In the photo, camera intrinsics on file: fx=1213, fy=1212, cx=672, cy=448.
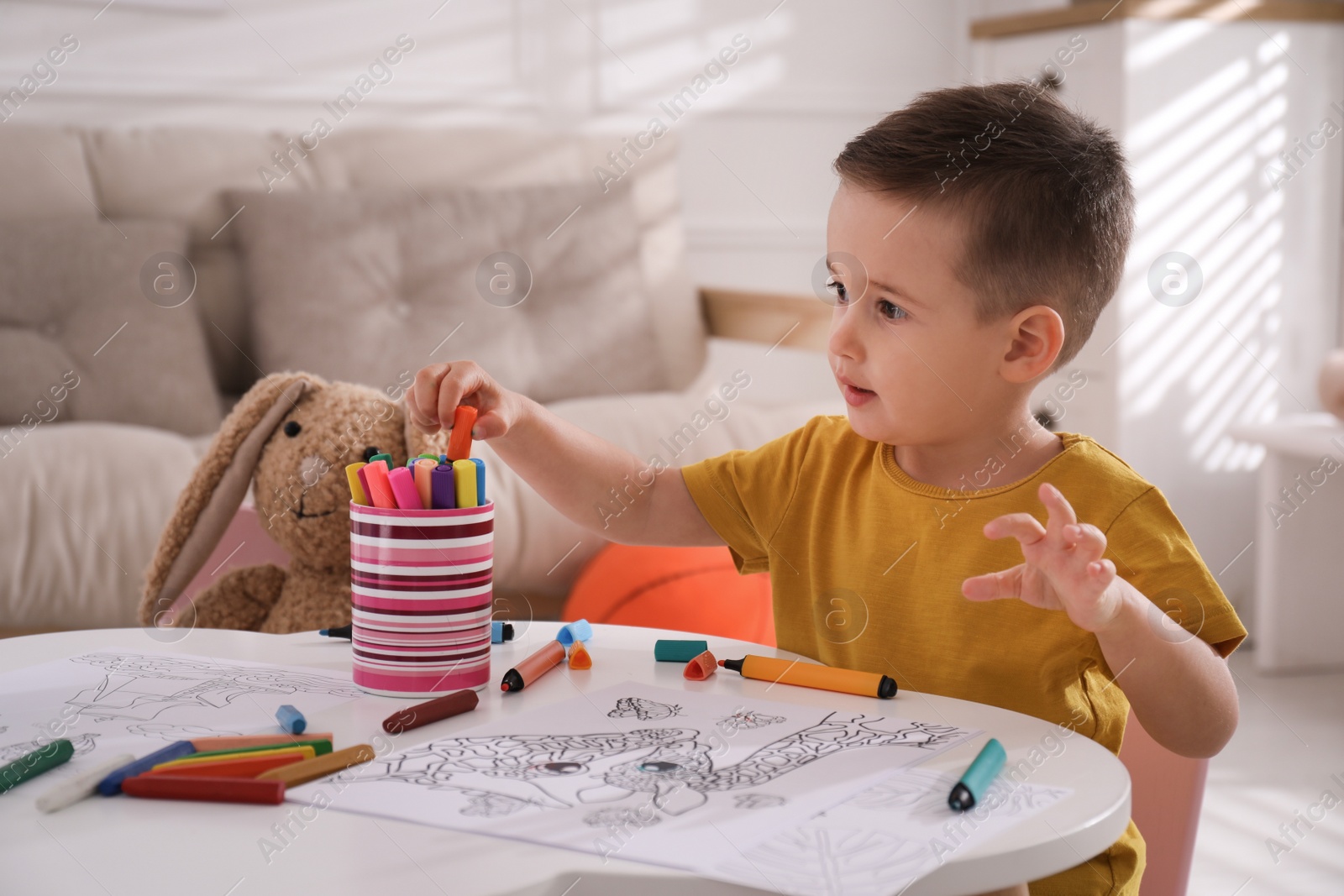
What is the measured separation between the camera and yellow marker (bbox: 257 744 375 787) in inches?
20.2

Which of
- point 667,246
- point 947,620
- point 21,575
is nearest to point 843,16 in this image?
point 667,246

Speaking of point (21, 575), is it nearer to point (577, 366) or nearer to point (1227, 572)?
point (577, 366)

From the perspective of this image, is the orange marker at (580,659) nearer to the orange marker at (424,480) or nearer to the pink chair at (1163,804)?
the orange marker at (424,480)

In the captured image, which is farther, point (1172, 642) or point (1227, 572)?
point (1227, 572)

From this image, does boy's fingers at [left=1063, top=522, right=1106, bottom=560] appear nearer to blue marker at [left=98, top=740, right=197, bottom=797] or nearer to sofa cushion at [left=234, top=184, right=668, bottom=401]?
blue marker at [left=98, top=740, right=197, bottom=797]

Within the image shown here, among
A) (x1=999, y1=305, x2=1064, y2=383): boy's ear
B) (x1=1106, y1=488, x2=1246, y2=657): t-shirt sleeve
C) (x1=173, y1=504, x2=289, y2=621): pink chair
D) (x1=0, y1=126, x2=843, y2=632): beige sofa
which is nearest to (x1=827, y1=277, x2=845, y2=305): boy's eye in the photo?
(x1=999, y1=305, x2=1064, y2=383): boy's ear

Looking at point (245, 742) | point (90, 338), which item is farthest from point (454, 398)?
point (90, 338)

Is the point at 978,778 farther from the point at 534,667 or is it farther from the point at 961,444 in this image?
the point at 961,444

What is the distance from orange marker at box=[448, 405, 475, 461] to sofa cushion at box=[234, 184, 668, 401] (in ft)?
4.21

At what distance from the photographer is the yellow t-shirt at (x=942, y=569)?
2.36 feet

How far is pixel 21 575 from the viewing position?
148 centimetres

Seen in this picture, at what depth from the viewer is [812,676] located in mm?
687

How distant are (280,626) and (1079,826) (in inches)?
30.6

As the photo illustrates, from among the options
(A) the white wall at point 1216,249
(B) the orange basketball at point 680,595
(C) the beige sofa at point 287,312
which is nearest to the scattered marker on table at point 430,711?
(B) the orange basketball at point 680,595
